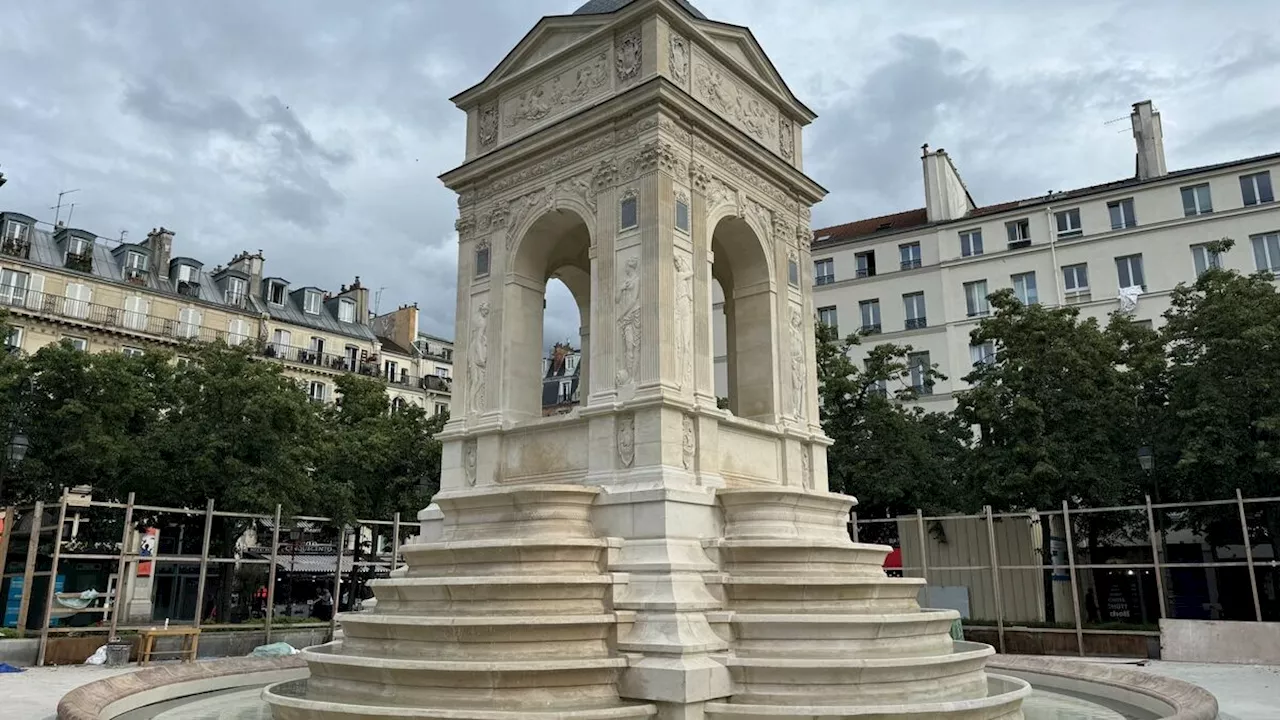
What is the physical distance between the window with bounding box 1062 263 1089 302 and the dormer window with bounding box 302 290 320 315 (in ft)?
144

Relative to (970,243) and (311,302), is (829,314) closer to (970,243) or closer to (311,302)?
(970,243)

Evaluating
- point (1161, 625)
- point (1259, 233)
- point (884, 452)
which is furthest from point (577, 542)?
point (1259, 233)

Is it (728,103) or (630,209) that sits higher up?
(728,103)

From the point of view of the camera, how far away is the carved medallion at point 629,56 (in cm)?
1533

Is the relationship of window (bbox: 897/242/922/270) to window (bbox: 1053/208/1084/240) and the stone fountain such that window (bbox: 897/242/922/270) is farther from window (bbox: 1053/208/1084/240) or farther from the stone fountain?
the stone fountain

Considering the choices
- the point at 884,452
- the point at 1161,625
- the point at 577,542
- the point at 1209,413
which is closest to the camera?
the point at 577,542

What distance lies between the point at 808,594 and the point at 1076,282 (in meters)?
39.1

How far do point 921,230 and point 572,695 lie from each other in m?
42.7

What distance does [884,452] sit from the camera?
31.3 m

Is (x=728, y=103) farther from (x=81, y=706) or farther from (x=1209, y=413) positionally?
(x=1209, y=413)

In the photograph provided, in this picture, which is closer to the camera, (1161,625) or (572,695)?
(572,695)

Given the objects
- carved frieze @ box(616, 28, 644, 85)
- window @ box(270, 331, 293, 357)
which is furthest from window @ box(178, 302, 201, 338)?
carved frieze @ box(616, 28, 644, 85)

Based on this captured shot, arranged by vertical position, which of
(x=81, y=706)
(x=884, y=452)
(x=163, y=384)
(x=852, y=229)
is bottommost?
(x=81, y=706)

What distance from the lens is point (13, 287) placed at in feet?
149
